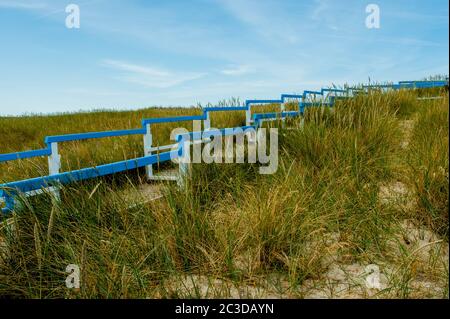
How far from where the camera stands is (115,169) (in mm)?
4246

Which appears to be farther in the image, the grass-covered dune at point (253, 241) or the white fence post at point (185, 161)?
the white fence post at point (185, 161)

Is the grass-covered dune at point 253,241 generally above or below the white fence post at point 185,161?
below

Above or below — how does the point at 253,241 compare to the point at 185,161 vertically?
below

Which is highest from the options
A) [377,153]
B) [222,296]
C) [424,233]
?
[377,153]

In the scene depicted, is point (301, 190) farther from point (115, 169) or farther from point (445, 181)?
point (115, 169)

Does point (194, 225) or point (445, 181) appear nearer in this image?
point (194, 225)

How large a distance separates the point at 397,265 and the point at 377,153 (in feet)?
6.26

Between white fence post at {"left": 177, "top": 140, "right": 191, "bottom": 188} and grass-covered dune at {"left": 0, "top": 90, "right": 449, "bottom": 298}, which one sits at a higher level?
white fence post at {"left": 177, "top": 140, "right": 191, "bottom": 188}

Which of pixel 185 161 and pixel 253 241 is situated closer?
pixel 253 241

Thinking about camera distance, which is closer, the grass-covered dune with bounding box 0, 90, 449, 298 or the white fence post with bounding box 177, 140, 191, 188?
the grass-covered dune with bounding box 0, 90, 449, 298

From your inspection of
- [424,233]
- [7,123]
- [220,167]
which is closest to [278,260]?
[424,233]
